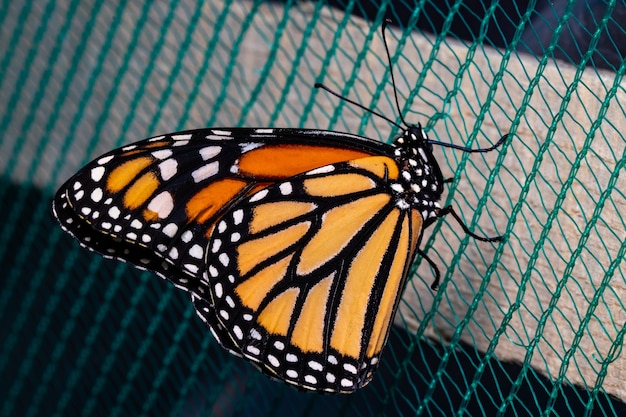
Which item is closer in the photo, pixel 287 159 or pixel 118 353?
pixel 287 159

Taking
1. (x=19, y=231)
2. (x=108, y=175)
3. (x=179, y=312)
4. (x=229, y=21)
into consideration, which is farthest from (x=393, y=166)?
(x=19, y=231)

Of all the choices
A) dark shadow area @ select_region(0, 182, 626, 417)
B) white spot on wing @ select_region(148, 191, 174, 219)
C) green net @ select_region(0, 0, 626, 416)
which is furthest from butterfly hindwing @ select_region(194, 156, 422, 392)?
dark shadow area @ select_region(0, 182, 626, 417)

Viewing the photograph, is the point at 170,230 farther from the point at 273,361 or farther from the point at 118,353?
the point at 118,353

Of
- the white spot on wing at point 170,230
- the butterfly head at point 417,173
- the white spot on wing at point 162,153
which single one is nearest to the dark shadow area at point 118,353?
the butterfly head at point 417,173

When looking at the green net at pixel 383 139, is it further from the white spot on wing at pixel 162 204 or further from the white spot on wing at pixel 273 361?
the white spot on wing at pixel 162 204

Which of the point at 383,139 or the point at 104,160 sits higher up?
the point at 383,139

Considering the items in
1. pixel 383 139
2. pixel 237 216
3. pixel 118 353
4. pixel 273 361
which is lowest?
pixel 118 353

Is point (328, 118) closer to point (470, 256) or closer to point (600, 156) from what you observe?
point (470, 256)

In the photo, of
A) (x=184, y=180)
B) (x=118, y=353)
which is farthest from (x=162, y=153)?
(x=118, y=353)
